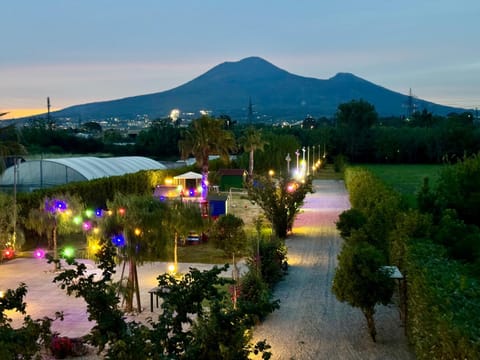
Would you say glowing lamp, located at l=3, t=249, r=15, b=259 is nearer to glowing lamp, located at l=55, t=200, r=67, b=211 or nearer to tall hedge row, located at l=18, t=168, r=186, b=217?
tall hedge row, located at l=18, t=168, r=186, b=217

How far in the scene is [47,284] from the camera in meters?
17.3

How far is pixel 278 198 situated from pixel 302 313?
11.7m

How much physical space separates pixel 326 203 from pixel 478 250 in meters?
26.1

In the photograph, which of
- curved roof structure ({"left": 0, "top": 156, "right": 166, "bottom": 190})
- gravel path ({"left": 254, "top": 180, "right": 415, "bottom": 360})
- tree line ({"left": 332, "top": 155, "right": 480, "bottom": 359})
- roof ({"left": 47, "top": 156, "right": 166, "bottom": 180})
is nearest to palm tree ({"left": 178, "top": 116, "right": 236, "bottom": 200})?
roof ({"left": 47, "top": 156, "right": 166, "bottom": 180})

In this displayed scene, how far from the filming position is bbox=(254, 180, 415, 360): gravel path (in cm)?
1121

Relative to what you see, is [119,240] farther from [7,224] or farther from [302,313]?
[7,224]

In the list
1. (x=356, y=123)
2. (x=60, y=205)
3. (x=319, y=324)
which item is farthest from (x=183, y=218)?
(x=356, y=123)

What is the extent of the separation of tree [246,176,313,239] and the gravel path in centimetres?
435

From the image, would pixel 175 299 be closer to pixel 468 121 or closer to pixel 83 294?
pixel 83 294

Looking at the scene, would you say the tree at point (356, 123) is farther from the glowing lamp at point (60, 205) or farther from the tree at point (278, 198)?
the glowing lamp at point (60, 205)

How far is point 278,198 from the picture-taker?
25.3 metres

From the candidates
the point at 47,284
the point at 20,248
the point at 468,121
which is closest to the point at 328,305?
the point at 47,284

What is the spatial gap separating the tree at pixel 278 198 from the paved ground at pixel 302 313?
231 cm

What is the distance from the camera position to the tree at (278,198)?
990 inches
